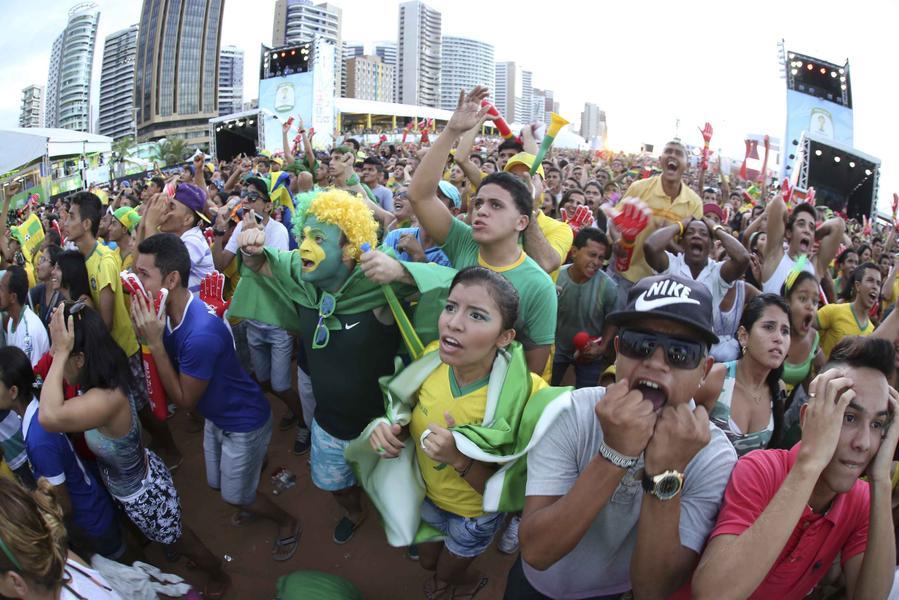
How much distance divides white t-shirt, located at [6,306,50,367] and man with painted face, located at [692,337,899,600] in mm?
4046

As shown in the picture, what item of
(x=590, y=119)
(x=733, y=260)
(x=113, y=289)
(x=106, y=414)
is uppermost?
(x=590, y=119)

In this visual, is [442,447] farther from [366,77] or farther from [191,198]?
[366,77]

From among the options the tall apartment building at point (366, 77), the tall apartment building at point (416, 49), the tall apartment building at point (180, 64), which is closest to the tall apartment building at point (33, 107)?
the tall apartment building at point (180, 64)

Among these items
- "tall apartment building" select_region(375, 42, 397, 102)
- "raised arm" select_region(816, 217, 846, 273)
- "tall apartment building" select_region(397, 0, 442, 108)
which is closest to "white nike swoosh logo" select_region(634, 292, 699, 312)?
"raised arm" select_region(816, 217, 846, 273)

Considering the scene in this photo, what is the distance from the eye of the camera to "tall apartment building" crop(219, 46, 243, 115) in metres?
134

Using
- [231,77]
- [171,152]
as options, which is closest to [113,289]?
[171,152]

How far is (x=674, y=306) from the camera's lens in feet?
4.21

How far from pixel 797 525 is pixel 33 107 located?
194m

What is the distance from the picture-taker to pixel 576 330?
3.97 metres

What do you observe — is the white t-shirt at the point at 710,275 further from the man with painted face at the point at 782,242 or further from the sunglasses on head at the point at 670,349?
the sunglasses on head at the point at 670,349

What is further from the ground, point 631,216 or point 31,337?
point 631,216

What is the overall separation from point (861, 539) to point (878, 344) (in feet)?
2.02

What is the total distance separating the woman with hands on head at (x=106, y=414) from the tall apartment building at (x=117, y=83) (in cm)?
14149

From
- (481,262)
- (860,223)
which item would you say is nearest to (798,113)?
(860,223)
